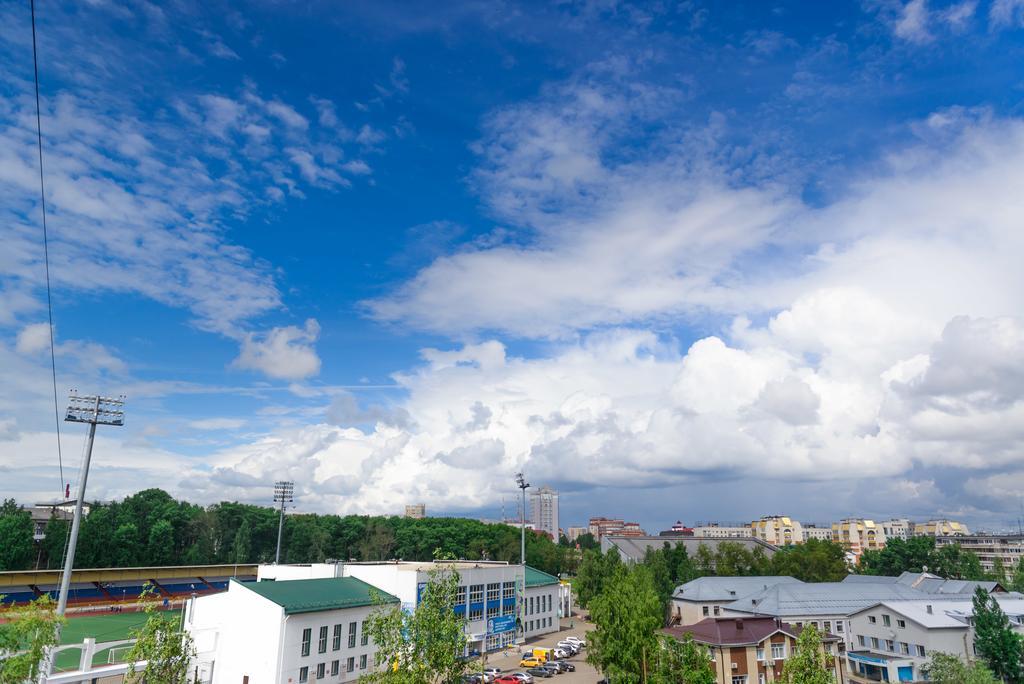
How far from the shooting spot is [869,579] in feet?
287

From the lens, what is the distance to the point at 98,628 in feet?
205

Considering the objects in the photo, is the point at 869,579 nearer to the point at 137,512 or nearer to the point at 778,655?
the point at 778,655

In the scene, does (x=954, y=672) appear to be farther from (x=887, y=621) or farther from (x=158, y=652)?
(x=158, y=652)

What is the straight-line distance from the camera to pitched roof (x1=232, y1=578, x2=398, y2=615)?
1694 inches

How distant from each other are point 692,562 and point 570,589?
18802mm

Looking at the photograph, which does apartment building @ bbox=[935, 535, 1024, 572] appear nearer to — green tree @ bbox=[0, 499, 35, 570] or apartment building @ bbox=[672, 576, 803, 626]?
apartment building @ bbox=[672, 576, 803, 626]

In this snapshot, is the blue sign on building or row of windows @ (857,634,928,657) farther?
the blue sign on building

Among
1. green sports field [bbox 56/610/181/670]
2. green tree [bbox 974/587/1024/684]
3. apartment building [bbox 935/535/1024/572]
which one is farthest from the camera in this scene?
apartment building [bbox 935/535/1024/572]

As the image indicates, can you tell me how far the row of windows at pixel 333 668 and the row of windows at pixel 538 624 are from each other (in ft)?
84.5

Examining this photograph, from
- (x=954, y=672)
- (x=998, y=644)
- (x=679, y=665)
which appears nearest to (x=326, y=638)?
(x=679, y=665)

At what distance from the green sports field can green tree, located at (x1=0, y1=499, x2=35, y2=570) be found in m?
21.1

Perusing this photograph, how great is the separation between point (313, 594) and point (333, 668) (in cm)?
522

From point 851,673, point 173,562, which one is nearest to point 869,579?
point 851,673

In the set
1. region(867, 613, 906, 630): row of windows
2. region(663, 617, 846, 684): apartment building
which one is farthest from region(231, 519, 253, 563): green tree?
region(867, 613, 906, 630): row of windows
